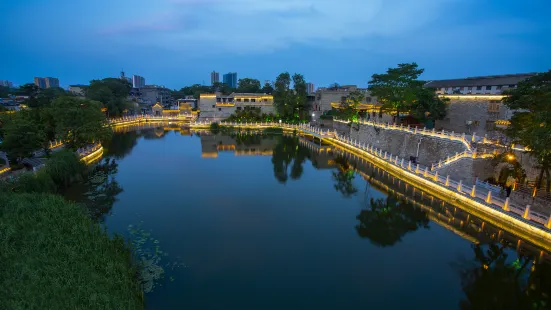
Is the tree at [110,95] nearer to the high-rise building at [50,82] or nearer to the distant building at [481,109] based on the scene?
the distant building at [481,109]

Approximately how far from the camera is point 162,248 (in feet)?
38.7

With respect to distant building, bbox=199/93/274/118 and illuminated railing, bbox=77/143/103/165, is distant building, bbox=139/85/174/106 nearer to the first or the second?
distant building, bbox=199/93/274/118

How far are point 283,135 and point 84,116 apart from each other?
2813cm

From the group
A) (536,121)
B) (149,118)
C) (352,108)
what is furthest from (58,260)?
(149,118)

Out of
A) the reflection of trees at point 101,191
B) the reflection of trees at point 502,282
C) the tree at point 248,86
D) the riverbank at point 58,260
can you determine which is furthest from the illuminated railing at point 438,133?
the tree at point 248,86

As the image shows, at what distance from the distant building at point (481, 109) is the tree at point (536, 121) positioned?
758 centimetres

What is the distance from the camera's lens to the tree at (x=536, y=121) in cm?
1205

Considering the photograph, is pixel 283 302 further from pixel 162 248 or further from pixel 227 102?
pixel 227 102

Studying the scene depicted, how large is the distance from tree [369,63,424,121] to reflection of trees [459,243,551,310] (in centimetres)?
2092

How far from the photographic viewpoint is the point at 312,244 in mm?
12422

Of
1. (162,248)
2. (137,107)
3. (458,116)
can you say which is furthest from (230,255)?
(137,107)

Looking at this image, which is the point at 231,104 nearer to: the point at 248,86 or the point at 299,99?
the point at 299,99

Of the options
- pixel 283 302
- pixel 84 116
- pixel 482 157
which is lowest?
pixel 283 302

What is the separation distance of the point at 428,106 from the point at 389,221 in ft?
65.5
